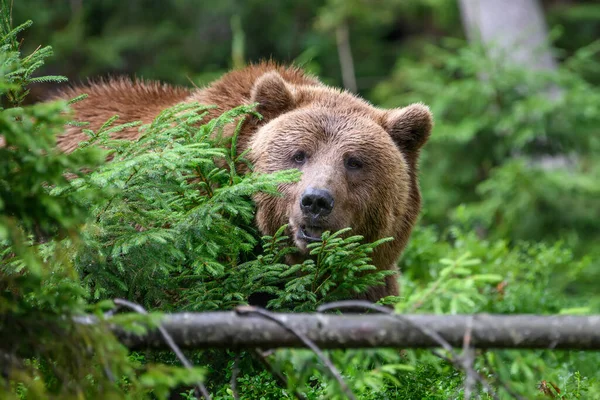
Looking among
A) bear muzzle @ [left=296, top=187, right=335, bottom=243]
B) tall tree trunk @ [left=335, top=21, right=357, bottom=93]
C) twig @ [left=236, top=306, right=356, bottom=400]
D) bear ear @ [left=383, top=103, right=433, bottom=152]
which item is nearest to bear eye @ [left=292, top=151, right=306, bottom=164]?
bear muzzle @ [left=296, top=187, right=335, bottom=243]

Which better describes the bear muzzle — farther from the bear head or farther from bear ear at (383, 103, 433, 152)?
bear ear at (383, 103, 433, 152)

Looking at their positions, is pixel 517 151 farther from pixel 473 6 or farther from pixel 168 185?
pixel 168 185

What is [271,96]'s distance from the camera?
574 cm

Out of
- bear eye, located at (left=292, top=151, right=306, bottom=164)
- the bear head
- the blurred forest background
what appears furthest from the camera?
bear eye, located at (left=292, top=151, right=306, bottom=164)

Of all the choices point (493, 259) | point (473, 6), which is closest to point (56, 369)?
point (493, 259)

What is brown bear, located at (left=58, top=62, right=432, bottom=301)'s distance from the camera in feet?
17.2

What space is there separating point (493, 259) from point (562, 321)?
551cm

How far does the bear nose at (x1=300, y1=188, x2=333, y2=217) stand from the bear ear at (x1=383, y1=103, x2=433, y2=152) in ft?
3.96

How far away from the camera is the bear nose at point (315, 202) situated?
500 cm

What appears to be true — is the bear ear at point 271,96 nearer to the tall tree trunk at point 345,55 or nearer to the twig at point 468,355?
the twig at point 468,355

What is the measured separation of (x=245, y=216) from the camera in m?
4.57

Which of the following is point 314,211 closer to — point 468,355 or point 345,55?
point 468,355

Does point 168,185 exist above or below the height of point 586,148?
above

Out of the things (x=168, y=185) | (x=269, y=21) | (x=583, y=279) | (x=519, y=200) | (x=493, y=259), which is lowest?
(x=583, y=279)
